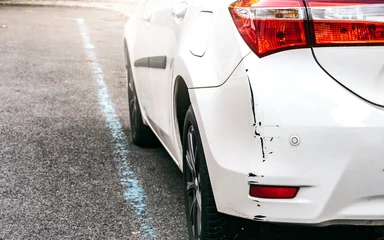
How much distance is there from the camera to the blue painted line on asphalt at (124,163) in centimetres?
393

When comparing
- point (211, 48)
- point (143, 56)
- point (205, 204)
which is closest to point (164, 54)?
point (143, 56)

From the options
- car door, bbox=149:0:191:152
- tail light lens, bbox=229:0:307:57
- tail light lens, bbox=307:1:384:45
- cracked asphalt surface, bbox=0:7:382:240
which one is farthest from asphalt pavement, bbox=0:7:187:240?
tail light lens, bbox=307:1:384:45

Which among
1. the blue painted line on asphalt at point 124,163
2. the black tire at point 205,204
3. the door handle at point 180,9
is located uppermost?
the door handle at point 180,9

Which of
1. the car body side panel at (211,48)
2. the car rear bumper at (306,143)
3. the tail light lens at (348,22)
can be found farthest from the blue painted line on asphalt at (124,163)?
the tail light lens at (348,22)

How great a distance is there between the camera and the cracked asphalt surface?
3732 mm

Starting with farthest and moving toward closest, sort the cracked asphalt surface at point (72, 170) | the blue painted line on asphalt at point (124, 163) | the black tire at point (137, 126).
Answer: the black tire at point (137, 126)
the blue painted line on asphalt at point (124, 163)
the cracked asphalt surface at point (72, 170)

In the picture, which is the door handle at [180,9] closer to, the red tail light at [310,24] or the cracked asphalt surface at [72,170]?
the red tail light at [310,24]

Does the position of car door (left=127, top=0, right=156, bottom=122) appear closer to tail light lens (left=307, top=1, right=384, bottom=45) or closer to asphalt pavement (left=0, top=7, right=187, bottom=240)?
asphalt pavement (left=0, top=7, right=187, bottom=240)

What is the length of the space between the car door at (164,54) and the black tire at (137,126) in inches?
37.4

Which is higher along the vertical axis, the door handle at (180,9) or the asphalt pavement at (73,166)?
the door handle at (180,9)

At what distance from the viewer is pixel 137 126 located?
524cm

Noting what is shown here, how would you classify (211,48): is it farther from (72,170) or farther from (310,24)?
(72,170)

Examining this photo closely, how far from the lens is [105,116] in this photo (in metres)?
6.50

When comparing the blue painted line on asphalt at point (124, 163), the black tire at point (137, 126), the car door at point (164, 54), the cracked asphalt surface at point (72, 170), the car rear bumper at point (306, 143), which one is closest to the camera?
the car rear bumper at point (306, 143)
